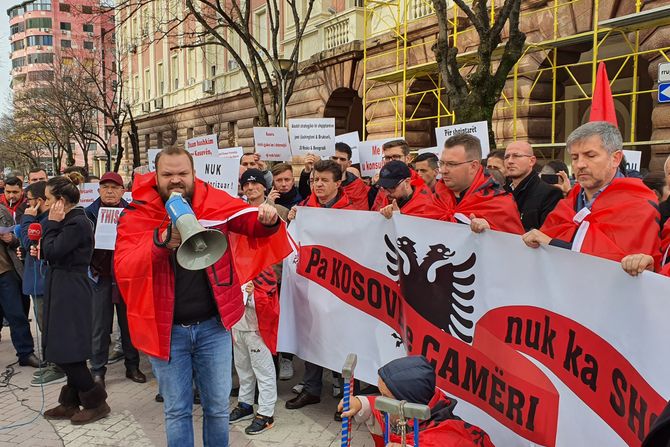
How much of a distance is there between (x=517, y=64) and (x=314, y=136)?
18.1 feet

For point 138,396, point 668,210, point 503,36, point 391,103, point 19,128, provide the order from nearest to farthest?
1. point 668,210
2. point 138,396
3. point 503,36
4. point 391,103
5. point 19,128

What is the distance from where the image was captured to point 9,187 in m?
7.49

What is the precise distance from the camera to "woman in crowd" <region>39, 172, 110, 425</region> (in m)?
4.51

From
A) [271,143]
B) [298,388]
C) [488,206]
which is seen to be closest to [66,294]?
[298,388]

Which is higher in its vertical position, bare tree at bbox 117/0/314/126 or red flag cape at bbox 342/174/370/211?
bare tree at bbox 117/0/314/126

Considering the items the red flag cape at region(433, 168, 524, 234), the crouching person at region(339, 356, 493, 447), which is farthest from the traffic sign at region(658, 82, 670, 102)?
the crouching person at region(339, 356, 493, 447)

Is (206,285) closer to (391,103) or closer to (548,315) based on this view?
(548,315)

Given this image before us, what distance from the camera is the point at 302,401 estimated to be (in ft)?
16.2

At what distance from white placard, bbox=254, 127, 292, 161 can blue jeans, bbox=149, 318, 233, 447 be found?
244 inches

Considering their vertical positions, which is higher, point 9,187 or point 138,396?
point 9,187

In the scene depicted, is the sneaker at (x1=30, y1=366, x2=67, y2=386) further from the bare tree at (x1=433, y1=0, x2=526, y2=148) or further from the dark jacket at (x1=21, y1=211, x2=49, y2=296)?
the bare tree at (x1=433, y1=0, x2=526, y2=148)

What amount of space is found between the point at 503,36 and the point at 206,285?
1037 centimetres

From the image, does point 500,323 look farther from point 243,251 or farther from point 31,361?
point 31,361

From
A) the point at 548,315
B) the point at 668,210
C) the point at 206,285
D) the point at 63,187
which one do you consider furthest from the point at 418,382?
the point at 63,187
